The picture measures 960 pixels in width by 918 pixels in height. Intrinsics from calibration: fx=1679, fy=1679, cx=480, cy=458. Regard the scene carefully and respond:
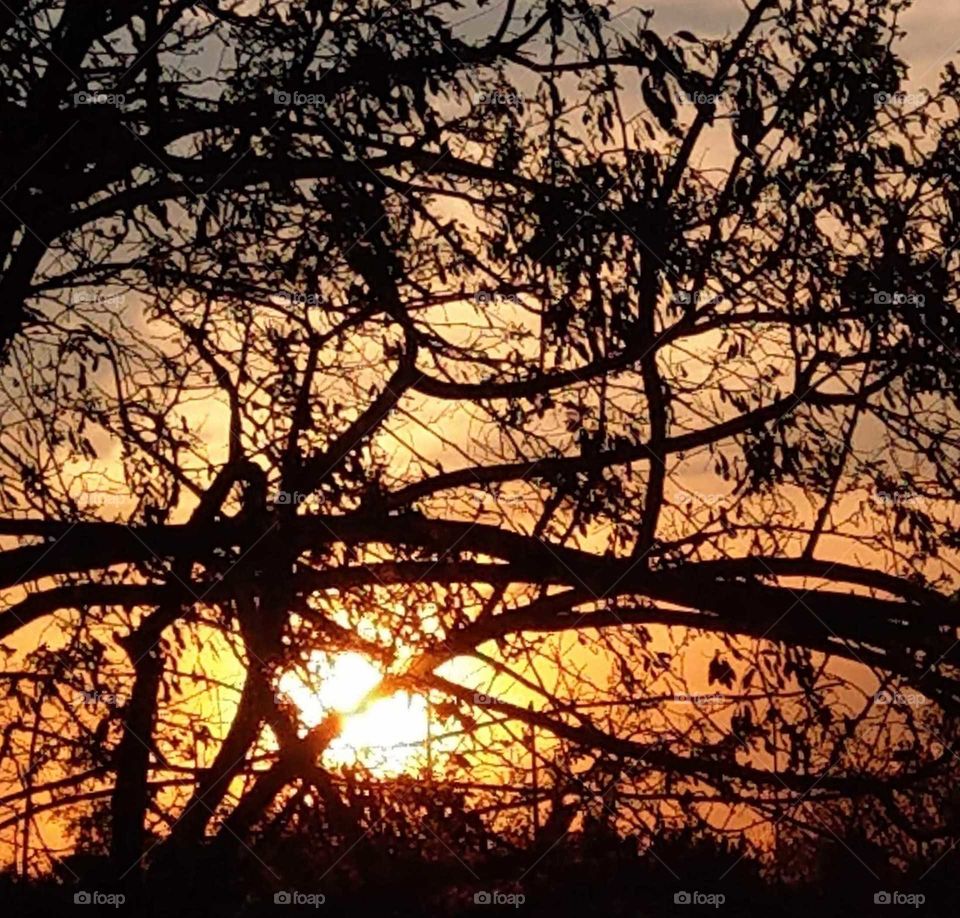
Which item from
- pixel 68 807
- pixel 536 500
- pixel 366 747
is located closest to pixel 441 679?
pixel 366 747

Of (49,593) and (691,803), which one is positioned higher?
(49,593)

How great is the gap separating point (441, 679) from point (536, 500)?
1.08 meters

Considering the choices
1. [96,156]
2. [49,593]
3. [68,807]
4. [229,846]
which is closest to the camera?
[96,156]

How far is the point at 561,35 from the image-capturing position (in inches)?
340

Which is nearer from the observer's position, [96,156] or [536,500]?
[96,156]

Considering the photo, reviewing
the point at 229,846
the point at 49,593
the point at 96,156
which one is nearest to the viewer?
the point at 96,156

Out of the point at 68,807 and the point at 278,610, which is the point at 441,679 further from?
the point at 68,807

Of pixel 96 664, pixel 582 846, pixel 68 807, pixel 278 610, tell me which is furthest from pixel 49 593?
pixel 582 846

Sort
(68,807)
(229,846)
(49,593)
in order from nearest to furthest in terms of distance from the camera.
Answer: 1. (49,593)
2. (229,846)
3. (68,807)

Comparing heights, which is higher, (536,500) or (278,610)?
(536,500)

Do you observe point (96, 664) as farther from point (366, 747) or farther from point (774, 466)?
point (774, 466)

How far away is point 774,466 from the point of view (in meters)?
8.76

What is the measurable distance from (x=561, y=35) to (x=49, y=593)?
12.7 ft

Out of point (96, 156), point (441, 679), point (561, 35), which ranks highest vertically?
point (561, 35)
